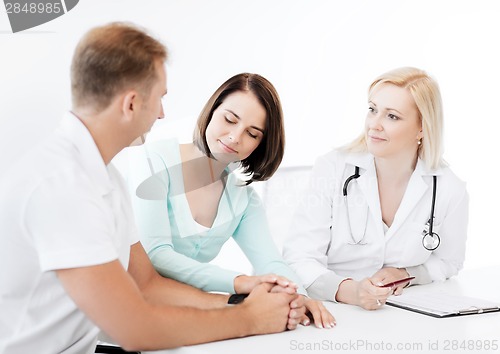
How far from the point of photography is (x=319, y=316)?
156 centimetres

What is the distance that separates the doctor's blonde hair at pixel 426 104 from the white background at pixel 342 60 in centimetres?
145

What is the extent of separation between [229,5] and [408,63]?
1.25 metres

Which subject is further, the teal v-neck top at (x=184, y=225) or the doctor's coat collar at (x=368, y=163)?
the doctor's coat collar at (x=368, y=163)

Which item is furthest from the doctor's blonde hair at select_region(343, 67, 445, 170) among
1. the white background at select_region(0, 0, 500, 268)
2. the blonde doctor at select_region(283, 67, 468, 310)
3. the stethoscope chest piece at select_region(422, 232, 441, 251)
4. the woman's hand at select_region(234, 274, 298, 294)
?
the white background at select_region(0, 0, 500, 268)

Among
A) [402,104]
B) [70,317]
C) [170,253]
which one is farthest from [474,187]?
[70,317]

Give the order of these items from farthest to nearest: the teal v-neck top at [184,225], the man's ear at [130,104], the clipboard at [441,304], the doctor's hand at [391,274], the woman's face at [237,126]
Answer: the doctor's hand at [391,274] → the woman's face at [237,126] → the teal v-neck top at [184,225] → the clipboard at [441,304] → the man's ear at [130,104]

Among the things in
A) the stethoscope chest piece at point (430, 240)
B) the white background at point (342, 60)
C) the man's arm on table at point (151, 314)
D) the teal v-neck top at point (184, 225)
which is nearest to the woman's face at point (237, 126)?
the teal v-neck top at point (184, 225)

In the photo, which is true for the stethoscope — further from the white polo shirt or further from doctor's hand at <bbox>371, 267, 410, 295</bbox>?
the white polo shirt

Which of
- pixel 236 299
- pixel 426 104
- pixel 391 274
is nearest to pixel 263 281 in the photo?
pixel 236 299

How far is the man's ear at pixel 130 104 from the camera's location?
1332 mm

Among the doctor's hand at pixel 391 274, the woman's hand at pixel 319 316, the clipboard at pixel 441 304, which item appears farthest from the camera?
the doctor's hand at pixel 391 274

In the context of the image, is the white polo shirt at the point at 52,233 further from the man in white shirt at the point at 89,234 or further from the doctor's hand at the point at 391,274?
the doctor's hand at the point at 391,274

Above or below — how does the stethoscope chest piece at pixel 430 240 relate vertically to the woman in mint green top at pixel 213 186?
below

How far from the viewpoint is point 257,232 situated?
2047 mm
